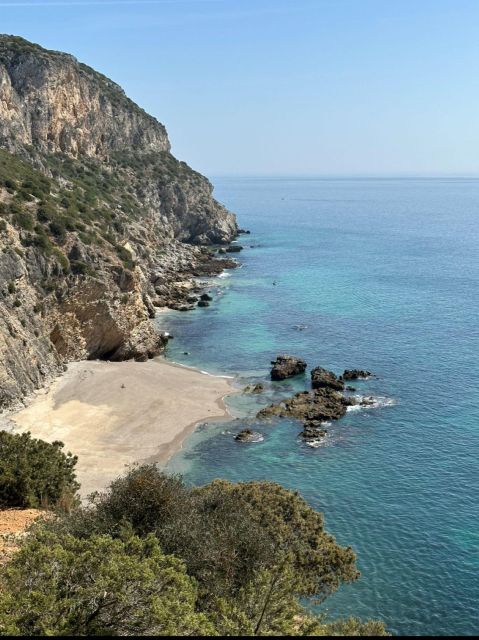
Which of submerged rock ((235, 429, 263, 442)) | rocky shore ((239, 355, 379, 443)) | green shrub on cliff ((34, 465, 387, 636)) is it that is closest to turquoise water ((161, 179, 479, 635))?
submerged rock ((235, 429, 263, 442))

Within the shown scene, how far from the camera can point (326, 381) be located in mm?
50719

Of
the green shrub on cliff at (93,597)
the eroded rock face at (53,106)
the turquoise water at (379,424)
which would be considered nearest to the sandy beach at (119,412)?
the turquoise water at (379,424)

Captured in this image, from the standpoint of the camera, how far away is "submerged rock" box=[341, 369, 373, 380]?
2068 inches

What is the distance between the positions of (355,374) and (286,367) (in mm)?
5935

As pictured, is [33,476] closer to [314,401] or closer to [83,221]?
[314,401]

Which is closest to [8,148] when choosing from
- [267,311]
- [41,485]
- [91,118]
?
[91,118]

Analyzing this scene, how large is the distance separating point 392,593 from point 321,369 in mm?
27726

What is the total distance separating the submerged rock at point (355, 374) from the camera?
2068 inches

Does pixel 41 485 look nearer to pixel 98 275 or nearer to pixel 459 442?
pixel 459 442

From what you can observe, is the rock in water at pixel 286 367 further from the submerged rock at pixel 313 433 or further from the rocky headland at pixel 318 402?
the submerged rock at pixel 313 433

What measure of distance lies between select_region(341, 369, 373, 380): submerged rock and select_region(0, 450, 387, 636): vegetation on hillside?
2783cm

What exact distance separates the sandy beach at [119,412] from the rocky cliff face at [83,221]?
8.19ft

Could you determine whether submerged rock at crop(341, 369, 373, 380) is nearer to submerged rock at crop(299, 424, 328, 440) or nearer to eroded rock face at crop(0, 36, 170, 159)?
submerged rock at crop(299, 424, 328, 440)

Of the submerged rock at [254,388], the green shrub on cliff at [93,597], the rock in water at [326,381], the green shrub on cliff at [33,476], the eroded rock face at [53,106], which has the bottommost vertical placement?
the submerged rock at [254,388]
